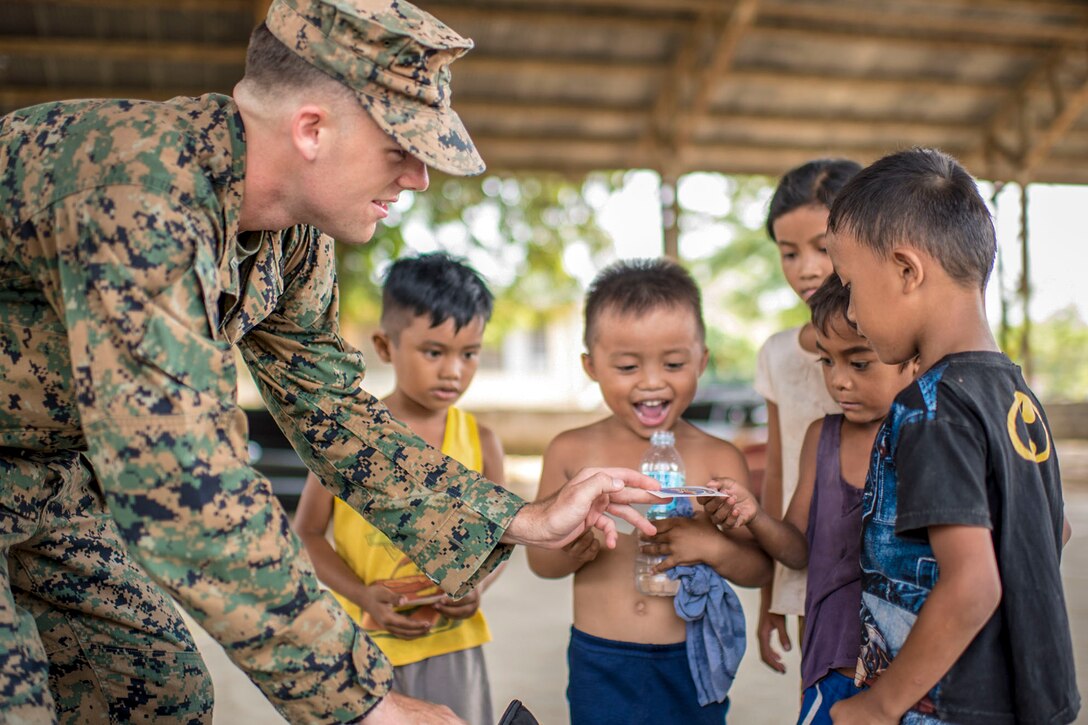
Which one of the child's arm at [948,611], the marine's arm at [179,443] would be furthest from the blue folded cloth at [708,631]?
the marine's arm at [179,443]

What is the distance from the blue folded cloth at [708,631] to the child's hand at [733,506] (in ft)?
0.61

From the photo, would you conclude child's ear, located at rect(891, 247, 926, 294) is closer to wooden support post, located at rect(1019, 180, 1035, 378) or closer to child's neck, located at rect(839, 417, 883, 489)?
child's neck, located at rect(839, 417, 883, 489)

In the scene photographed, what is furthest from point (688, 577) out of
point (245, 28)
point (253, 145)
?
point (245, 28)

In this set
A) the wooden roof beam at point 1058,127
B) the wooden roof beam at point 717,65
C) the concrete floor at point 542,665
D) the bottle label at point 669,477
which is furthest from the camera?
the wooden roof beam at point 1058,127

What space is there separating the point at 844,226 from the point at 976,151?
9.48m

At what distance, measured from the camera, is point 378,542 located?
2.79m

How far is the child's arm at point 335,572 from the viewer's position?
2.61 m

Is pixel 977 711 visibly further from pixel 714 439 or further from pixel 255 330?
pixel 255 330

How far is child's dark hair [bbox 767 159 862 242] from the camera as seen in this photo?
112 inches

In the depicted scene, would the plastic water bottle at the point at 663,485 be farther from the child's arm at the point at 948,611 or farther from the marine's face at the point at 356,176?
the marine's face at the point at 356,176

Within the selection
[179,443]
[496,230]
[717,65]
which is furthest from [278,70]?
[496,230]

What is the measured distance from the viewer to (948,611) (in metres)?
1.58

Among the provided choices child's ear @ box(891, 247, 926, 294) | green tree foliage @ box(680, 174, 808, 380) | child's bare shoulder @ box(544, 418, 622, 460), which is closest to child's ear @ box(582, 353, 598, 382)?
child's bare shoulder @ box(544, 418, 622, 460)

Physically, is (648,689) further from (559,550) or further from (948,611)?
(948,611)
